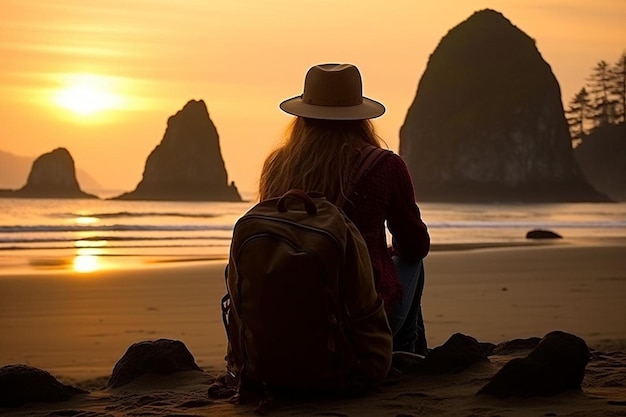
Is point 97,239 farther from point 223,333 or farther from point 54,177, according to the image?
point 54,177

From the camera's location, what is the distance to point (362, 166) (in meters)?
4.41

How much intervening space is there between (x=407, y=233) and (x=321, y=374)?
82 centimetres

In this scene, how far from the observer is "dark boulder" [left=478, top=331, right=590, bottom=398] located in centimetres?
418

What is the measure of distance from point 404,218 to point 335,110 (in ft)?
1.90

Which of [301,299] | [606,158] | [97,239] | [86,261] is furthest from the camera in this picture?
[606,158]

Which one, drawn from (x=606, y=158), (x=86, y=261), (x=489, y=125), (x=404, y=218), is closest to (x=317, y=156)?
(x=404, y=218)

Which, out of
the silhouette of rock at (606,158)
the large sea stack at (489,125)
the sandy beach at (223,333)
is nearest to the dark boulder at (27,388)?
the sandy beach at (223,333)

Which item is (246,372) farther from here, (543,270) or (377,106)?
(543,270)

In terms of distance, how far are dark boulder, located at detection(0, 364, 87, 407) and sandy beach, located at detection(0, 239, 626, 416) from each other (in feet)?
0.20

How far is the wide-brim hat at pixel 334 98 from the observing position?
4477 millimetres

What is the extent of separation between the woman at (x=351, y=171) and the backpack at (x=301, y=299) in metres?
0.23

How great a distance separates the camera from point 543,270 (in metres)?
13.7

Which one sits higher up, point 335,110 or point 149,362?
point 335,110

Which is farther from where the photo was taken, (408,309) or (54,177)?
(54,177)
